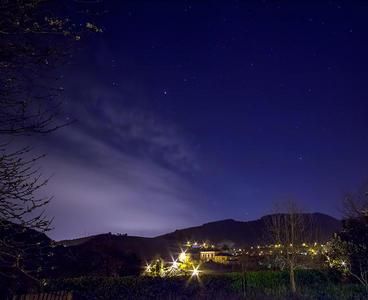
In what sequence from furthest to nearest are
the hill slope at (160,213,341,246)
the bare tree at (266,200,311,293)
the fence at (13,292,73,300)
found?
1. the hill slope at (160,213,341,246)
2. the bare tree at (266,200,311,293)
3. the fence at (13,292,73,300)

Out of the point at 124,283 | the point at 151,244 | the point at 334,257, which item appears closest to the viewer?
the point at 124,283

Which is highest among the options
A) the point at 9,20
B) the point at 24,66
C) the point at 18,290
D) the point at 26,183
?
the point at 9,20

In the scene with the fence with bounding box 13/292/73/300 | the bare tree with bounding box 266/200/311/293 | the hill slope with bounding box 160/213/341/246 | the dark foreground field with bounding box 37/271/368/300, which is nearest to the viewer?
the fence with bounding box 13/292/73/300

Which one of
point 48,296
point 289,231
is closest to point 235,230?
point 289,231

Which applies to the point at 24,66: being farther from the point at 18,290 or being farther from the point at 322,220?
the point at 322,220

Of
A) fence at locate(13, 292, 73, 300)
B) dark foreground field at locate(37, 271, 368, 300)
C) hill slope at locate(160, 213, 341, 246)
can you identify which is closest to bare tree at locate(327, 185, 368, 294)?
dark foreground field at locate(37, 271, 368, 300)

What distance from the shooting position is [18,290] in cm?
1384

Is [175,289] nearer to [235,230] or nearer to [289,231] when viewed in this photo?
[289,231]

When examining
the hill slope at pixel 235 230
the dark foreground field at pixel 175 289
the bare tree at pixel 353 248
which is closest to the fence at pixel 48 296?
the dark foreground field at pixel 175 289

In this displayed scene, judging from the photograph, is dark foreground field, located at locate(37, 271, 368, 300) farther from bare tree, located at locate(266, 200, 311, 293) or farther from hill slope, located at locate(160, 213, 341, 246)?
hill slope, located at locate(160, 213, 341, 246)

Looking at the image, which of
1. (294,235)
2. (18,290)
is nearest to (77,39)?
(18,290)

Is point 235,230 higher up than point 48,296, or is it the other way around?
point 235,230

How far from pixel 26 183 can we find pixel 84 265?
22.4 meters

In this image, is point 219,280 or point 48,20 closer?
point 48,20
